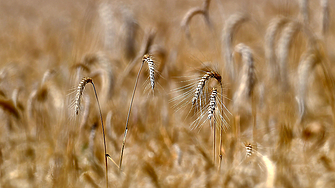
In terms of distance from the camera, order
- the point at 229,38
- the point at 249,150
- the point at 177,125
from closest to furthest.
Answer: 1. the point at 249,150
2. the point at 229,38
3. the point at 177,125

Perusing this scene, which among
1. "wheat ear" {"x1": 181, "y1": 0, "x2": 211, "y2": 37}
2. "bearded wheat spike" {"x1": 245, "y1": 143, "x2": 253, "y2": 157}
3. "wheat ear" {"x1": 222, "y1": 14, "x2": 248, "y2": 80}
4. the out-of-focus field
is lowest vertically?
"bearded wheat spike" {"x1": 245, "y1": 143, "x2": 253, "y2": 157}

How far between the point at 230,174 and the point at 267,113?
1209 mm

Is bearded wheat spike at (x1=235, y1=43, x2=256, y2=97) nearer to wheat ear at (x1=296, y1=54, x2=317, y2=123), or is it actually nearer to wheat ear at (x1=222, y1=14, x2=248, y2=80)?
wheat ear at (x1=222, y1=14, x2=248, y2=80)

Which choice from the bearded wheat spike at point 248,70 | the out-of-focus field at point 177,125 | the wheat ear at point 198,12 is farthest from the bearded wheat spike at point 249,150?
the wheat ear at point 198,12

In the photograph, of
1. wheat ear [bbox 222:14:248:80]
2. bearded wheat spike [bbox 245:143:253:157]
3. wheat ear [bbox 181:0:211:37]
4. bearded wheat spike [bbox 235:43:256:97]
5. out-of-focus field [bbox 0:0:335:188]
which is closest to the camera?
bearded wheat spike [bbox 245:143:253:157]

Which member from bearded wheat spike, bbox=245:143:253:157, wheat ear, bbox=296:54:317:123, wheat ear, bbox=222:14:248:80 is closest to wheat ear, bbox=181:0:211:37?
wheat ear, bbox=222:14:248:80

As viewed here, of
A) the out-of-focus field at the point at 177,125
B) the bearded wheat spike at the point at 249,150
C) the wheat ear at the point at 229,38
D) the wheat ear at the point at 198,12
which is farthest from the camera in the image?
the wheat ear at the point at 198,12

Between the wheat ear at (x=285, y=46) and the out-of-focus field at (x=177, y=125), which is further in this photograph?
the wheat ear at (x=285, y=46)

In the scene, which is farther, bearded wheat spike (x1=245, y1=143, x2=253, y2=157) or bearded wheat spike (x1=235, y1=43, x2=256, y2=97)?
bearded wheat spike (x1=235, y1=43, x2=256, y2=97)

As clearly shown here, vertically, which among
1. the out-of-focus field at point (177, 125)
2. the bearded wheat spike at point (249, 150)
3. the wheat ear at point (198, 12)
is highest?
the wheat ear at point (198, 12)

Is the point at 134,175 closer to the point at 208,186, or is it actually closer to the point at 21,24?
the point at 208,186

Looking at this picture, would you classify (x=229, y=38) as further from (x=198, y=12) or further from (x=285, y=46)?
(x=285, y=46)

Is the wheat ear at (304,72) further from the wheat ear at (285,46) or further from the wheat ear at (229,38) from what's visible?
the wheat ear at (229,38)

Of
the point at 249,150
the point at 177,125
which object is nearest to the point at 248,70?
the point at 249,150
